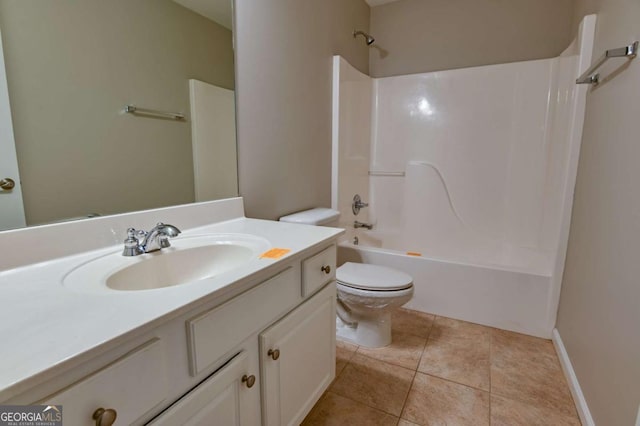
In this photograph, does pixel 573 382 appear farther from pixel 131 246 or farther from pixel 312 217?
pixel 131 246

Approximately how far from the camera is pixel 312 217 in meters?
1.84

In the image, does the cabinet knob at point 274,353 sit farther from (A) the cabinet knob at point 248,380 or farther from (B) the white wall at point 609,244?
(B) the white wall at point 609,244

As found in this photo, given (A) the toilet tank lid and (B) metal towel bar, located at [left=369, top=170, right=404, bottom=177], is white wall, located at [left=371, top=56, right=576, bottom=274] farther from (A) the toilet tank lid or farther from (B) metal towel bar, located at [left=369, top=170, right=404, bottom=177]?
(A) the toilet tank lid

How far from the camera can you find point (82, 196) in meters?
0.96

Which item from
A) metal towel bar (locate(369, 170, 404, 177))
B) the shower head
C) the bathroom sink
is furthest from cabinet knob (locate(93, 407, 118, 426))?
the shower head

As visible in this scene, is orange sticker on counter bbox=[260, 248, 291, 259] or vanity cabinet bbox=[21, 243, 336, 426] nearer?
vanity cabinet bbox=[21, 243, 336, 426]

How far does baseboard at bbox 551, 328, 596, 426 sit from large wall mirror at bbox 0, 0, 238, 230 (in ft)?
5.90

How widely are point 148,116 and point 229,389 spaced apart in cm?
93

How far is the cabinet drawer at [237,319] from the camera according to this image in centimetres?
67

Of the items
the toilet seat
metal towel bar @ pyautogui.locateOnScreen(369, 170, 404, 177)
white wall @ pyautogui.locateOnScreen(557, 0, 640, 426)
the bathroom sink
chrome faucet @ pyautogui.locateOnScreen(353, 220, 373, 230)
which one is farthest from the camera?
metal towel bar @ pyautogui.locateOnScreen(369, 170, 404, 177)

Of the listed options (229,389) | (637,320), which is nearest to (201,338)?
(229,389)

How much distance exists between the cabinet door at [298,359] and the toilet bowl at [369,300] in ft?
1.39

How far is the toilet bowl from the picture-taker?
166 centimetres

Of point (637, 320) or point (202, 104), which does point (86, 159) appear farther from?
point (637, 320)
